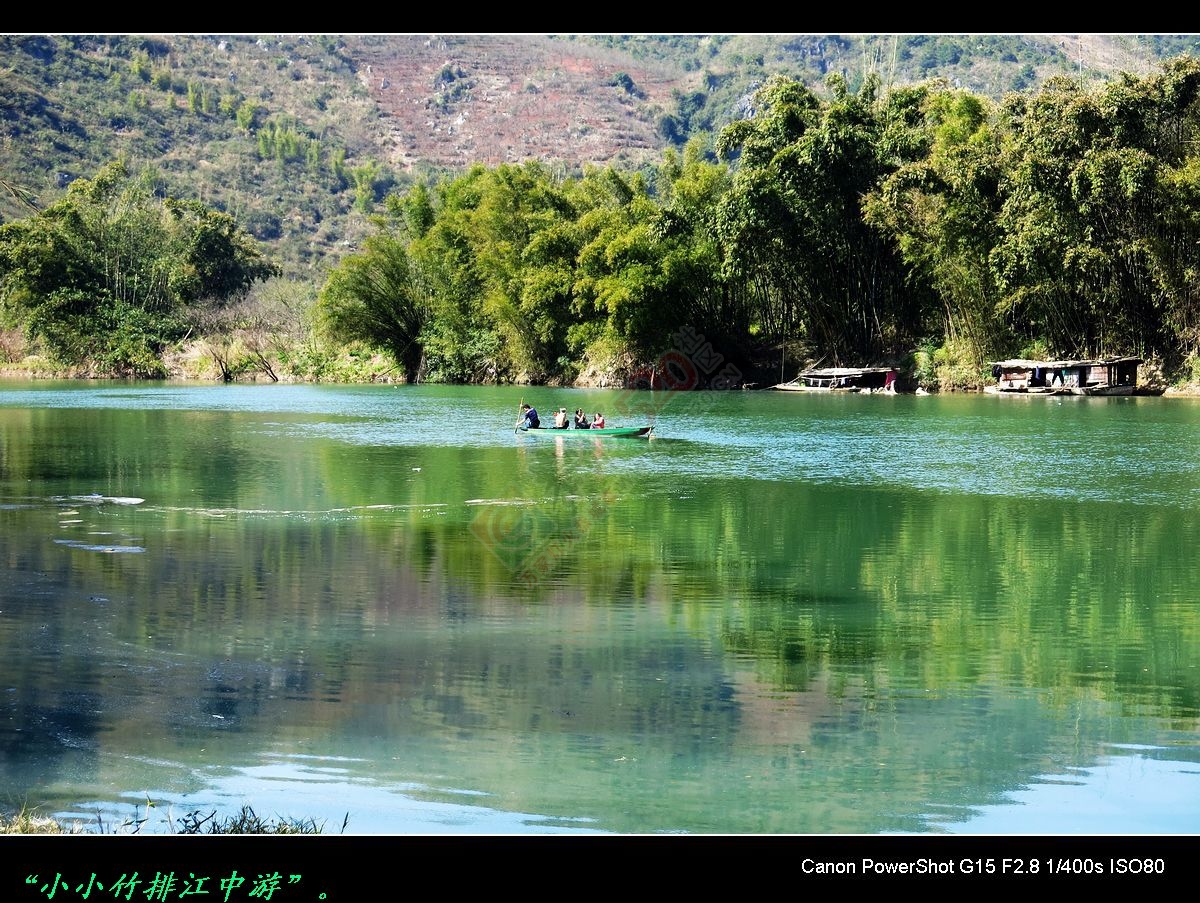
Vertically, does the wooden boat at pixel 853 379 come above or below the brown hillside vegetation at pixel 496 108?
below

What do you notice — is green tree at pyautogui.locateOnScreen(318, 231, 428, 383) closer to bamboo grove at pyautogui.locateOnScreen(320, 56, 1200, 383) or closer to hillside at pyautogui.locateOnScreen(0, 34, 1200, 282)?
bamboo grove at pyautogui.locateOnScreen(320, 56, 1200, 383)

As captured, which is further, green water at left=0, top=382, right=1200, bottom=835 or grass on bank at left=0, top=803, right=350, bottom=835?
green water at left=0, top=382, right=1200, bottom=835

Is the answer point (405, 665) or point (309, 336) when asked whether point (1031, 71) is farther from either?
point (405, 665)

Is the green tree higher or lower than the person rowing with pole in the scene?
higher

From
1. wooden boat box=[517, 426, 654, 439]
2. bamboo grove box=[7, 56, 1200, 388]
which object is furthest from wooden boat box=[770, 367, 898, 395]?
wooden boat box=[517, 426, 654, 439]

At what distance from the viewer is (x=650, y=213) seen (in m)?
60.8

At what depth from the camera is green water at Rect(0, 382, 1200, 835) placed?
7594 millimetres

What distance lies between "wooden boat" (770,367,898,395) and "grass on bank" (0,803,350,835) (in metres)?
46.0

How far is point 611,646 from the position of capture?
36.1 feet

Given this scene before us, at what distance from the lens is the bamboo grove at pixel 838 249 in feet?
144

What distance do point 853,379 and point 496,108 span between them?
14186 centimetres

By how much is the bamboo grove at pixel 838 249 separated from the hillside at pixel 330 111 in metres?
20.4

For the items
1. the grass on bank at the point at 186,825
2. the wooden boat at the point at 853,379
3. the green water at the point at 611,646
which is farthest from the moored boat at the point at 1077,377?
the grass on bank at the point at 186,825

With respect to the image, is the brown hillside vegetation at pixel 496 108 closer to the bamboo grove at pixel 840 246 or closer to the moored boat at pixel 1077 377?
the bamboo grove at pixel 840 246
